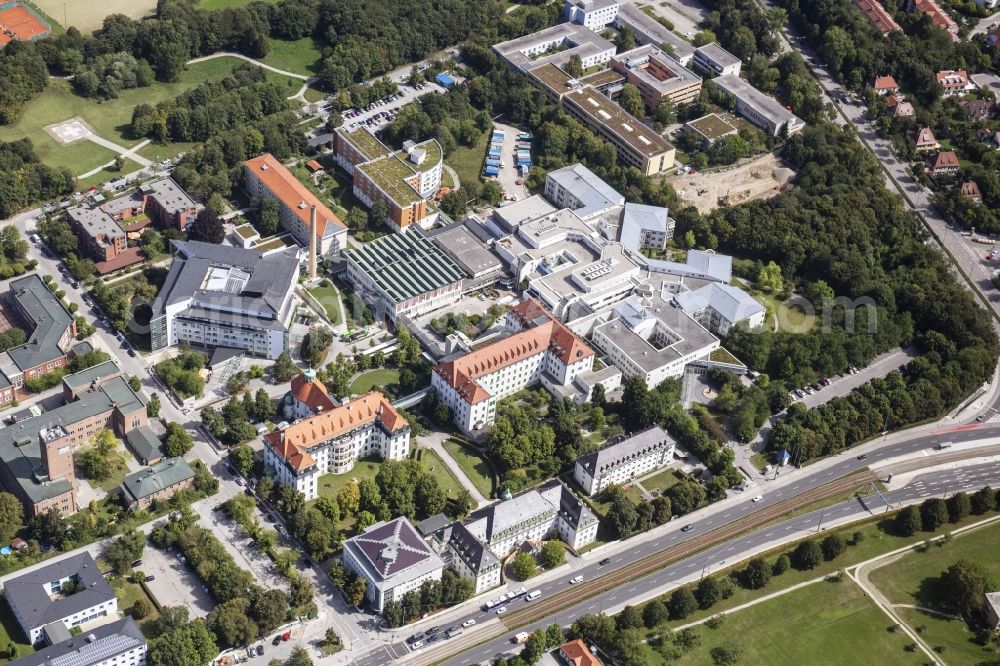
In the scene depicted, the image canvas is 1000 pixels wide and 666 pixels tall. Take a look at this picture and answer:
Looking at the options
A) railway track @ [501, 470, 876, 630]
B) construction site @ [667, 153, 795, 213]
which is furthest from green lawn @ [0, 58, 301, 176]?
railway track @ [501, 470, 876, 630]

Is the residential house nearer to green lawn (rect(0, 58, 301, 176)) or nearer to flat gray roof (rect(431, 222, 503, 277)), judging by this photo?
flat gray roof (rect(431, 222, 503, 277))

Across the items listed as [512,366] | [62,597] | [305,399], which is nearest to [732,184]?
[512,366]

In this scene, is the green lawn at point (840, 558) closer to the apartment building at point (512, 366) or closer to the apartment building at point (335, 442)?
the apartment building at point (512, 366)

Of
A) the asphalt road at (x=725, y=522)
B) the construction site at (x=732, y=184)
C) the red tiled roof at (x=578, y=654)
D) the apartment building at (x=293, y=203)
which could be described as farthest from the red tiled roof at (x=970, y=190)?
the red tiled roof at (x=578, y=654)

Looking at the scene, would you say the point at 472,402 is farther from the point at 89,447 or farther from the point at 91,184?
the point at 91,184

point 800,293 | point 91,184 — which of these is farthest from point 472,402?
point 91,184

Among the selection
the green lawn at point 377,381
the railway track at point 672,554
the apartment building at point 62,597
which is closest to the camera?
the apartment building at point 62,597

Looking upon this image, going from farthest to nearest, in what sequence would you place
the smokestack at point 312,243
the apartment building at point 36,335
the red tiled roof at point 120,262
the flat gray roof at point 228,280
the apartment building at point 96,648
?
the smokestack at point 312,243, the red tiled roof at point 120,262, the flat gray roof at point 228,280, the apartment building at point 36,335, the apartment building at point 96,648
